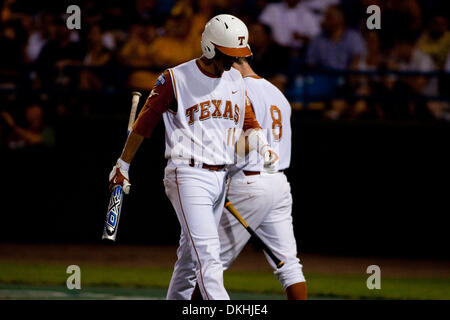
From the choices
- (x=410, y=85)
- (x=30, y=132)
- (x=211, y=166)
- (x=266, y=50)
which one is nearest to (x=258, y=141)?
(x=211, y=166)

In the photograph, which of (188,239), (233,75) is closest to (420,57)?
(233,75)

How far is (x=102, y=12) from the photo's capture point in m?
13.5

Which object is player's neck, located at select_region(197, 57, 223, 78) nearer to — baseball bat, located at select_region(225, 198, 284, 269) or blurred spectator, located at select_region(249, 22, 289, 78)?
baseball bat, located at select_region(225, 198, 284, 269)

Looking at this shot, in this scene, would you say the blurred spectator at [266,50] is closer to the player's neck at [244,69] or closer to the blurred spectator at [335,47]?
the blurred spectator at [335,47]

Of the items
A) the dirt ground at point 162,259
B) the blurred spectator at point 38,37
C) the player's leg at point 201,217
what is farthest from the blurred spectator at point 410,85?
the player's leg at point 201,217

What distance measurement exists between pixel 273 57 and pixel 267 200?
5.22 meters

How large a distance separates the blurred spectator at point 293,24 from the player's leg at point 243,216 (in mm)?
6177

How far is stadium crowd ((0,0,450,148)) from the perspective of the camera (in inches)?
458

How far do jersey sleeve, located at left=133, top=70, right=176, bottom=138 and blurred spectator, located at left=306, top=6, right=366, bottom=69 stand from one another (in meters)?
6.05

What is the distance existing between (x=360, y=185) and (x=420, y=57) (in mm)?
1998

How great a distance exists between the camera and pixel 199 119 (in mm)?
6332

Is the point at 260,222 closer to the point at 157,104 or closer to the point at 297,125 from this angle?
the point at 157,104

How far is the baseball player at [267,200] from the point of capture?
6941mm

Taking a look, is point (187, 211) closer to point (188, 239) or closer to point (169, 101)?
point (188, 239)
